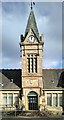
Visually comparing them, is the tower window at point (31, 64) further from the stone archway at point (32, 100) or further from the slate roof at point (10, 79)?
the stone archway at point (32, 100)

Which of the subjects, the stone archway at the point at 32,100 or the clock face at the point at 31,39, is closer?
the stone archway at the point at 32,100

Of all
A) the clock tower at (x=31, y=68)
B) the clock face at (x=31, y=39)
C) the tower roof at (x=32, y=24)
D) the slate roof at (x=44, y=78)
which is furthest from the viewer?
the slate roof at (x=44, y=78)

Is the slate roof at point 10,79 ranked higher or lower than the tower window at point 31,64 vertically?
lower

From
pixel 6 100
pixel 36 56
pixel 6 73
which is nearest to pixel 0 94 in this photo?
pixel 6 100

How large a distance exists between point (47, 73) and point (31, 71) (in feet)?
17.2

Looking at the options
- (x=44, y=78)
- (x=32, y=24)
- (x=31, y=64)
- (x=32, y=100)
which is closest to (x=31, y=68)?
(x=31, y=64)

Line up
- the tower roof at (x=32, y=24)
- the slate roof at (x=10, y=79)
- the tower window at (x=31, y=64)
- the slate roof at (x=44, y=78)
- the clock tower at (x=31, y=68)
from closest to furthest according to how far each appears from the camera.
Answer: the clock tower at (x=31, y=68), the tower window at (x=31, y=64), the tower roof at (x=32, y=24), the slate roof at (x=10, y=79), the slate roof at (x=44, y=78)

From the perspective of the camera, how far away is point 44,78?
197ft

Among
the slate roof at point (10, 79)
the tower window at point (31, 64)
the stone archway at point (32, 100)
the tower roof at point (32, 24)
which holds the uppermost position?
the tower roof at point (32, 24)

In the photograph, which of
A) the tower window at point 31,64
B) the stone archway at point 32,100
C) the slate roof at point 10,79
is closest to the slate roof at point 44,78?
the slate roof at point 10,79

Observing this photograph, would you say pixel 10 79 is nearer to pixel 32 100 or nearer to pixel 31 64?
pixel 31 64

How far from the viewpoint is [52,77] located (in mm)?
60688

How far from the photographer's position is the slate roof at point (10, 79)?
58.2 m

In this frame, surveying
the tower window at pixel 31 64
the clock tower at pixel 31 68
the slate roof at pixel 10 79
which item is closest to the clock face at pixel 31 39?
the clock tower at pixel 31 68
